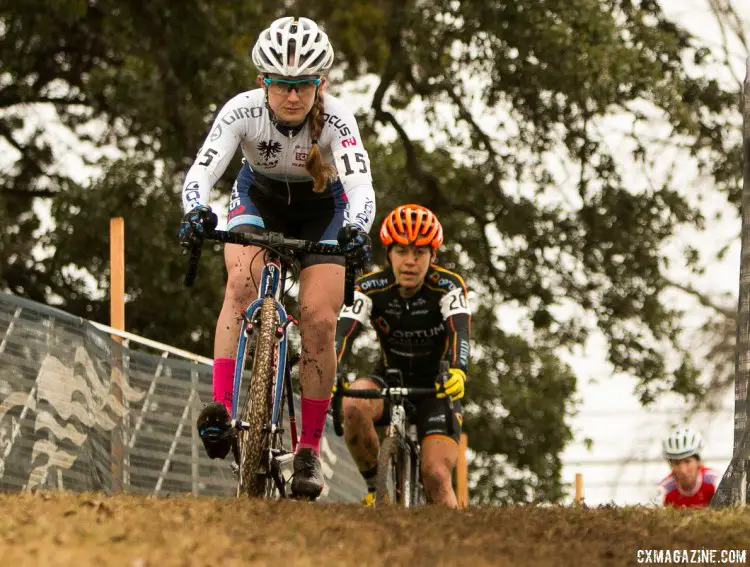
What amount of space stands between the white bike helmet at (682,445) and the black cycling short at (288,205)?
5.58 meters

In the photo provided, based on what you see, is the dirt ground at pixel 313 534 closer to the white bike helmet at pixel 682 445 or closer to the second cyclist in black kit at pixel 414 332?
the second cyclist in black kit at pixel 414 332

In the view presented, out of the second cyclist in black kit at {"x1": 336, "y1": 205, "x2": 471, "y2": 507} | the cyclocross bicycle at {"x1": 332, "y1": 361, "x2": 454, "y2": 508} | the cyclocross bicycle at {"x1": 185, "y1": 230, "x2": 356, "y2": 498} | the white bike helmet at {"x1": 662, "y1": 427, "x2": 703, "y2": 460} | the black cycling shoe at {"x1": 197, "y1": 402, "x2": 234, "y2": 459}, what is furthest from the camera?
the white bike helmet at {"x1": 662, "y1": 427, "x2": 703, "y2": 460}

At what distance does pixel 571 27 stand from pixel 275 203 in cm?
1268

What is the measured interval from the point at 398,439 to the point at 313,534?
431 cm

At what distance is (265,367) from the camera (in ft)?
25.1

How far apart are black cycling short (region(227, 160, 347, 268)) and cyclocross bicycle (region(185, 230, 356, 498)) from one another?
0.60 metres

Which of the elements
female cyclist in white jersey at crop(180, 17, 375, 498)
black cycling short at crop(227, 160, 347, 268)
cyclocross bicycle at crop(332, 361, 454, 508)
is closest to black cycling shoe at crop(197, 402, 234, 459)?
female cyclist in white jersey at crop(180, 17, 375, 498)

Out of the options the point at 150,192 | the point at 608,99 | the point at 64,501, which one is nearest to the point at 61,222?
the point at 150,192

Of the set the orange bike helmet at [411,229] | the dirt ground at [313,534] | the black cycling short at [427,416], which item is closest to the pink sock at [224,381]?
the dirt ground at [313,534]

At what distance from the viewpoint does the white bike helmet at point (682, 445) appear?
42.6 ft

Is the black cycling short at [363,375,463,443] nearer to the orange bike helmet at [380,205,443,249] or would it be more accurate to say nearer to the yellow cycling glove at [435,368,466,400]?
the yellow cycling glove at [435,368,466,400]

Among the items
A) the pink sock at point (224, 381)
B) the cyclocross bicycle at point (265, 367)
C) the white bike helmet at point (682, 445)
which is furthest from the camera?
the white bike helmet at point (682, 445)

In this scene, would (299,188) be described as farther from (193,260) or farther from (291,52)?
(193,260)

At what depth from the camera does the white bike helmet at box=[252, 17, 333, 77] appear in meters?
8.02
